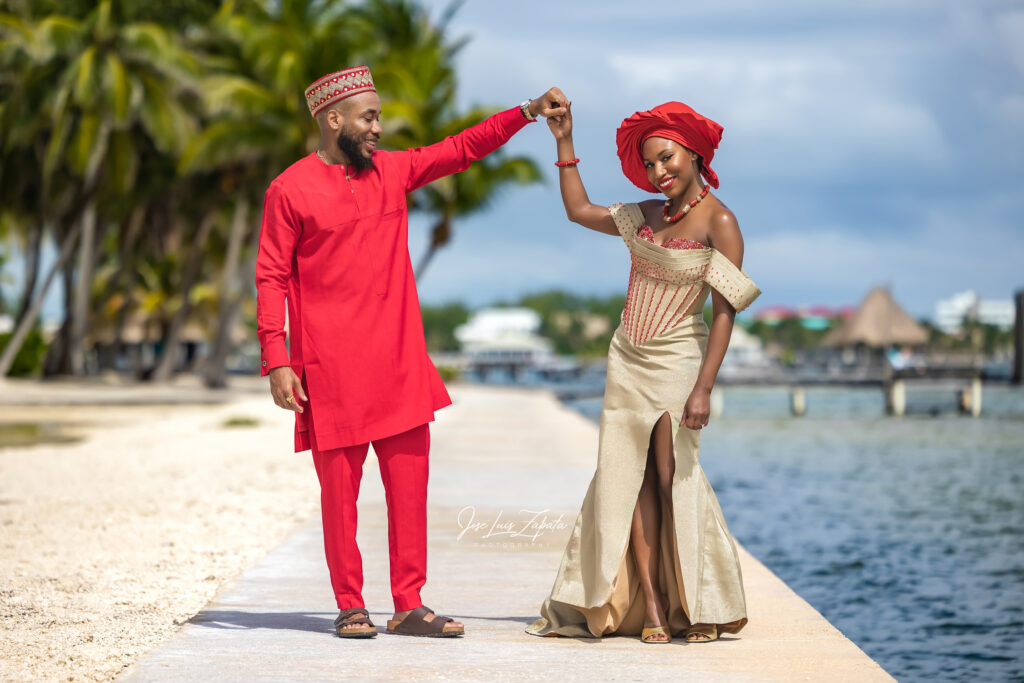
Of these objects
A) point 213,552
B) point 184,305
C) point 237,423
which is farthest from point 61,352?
point 213,552

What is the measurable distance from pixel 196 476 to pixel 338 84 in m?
7.59

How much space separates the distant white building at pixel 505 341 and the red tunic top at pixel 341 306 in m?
84.2

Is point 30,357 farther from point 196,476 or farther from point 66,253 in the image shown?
point 196,476

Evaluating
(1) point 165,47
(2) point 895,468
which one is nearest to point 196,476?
(2) point 895,468

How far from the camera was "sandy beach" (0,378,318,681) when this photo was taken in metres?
4.48

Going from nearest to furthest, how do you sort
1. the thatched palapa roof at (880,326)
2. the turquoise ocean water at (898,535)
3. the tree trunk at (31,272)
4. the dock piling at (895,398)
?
the turquoise ocean water at (898,535) → the tree trunk at (31,272) → the dock piling at (895,398) → the thatched palapa roof at (880,326)

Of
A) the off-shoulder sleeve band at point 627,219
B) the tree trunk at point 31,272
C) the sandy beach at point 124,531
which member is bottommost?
the sandy beach at point 124,531

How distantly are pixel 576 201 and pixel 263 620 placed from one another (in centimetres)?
198

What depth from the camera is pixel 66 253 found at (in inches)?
1227

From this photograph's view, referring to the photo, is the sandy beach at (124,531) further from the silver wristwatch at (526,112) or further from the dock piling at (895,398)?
the dock piling at (895,398)

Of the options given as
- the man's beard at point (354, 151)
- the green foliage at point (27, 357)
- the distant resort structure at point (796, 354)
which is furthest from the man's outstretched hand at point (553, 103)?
the green foliage at point (27, 357)

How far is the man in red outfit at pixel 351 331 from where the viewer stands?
13.8ft

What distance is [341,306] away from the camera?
4219mm

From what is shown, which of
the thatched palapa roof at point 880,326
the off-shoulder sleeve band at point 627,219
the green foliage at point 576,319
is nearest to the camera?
the off-shoulder sleeve band at point 627,219
